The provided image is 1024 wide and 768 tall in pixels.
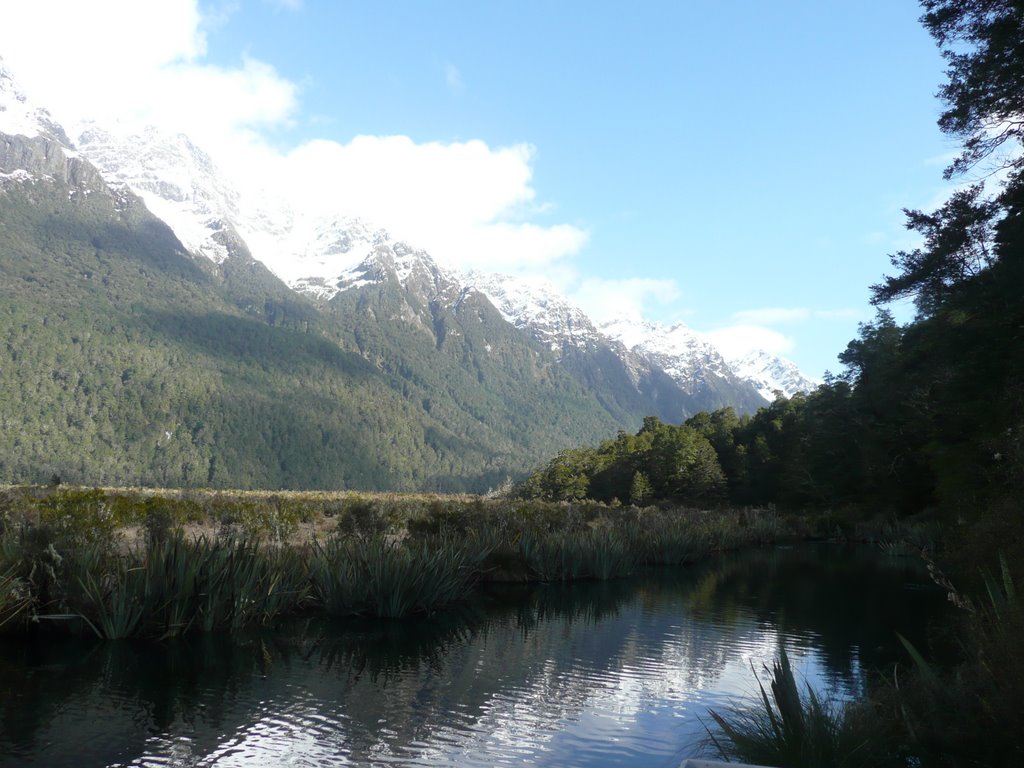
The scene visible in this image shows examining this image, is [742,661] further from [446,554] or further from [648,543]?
[648,543]

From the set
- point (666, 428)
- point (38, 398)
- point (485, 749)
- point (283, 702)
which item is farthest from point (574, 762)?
point (38, 398)

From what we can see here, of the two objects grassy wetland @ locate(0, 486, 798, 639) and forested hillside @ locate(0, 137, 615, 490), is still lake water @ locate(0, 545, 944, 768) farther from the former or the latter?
forested hillside @ locate(0, 137, 615, 490)

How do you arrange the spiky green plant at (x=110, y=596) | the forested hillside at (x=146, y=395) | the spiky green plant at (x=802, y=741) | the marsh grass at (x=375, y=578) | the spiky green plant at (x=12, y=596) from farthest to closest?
the forested hillside at (x=146, y=395)
the marsh grass at (x=375, y=578)
the spiky green plant at (x=110, y=596)
the spiky green plant at (x=12, y=596)
the spiky green plant at (x=802, y=741)

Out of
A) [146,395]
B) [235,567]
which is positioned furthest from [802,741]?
[146,395]

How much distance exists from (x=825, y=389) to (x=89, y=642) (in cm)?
6630

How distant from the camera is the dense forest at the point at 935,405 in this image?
1522 cm

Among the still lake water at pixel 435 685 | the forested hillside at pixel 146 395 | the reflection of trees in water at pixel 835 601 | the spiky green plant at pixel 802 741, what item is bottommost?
the reflection of trees in water at pixel 835 601

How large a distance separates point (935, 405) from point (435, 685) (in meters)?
27.4

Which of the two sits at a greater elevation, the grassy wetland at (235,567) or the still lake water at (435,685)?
the grassy wetland at (235,567)

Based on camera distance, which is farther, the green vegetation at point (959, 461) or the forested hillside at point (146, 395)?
the forested hillside at point (146, 395)

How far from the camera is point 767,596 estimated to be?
20.7 metres

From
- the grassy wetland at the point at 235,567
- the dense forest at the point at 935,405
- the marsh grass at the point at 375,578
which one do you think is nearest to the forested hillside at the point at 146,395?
the dense forest at the point at 935,405

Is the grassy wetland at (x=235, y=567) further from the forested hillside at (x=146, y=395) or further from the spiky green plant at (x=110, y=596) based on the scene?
the forested hillside at (x=146, y=395)

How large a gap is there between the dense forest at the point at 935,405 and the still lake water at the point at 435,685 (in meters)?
4.56
